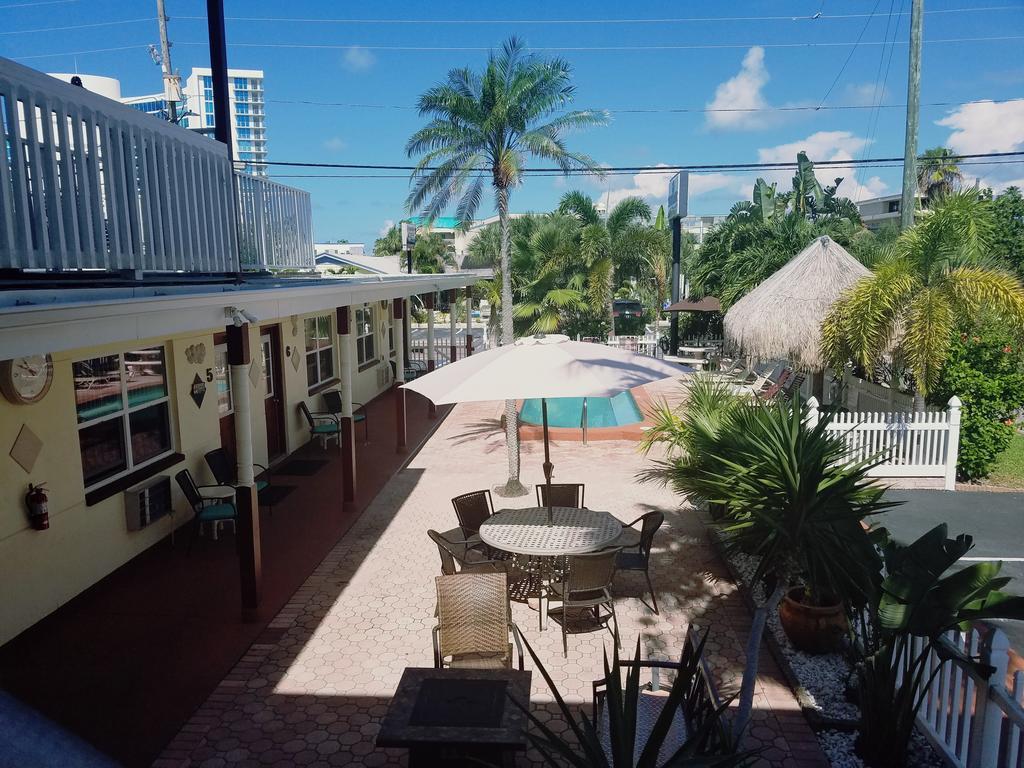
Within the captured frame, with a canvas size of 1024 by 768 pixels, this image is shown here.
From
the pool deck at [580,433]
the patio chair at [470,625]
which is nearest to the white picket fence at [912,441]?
the pool deck at [580,433]

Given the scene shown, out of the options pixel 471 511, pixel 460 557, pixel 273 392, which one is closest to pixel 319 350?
pixel 273 392

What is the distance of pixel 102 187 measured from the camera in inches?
221

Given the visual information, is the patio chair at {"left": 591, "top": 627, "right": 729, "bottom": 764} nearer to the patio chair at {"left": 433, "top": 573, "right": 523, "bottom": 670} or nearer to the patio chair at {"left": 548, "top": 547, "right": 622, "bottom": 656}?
the patio chair at {"left": 433, "top": 573, "right": 523, "bottom": 670}

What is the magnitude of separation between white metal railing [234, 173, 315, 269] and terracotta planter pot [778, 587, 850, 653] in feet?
20.6

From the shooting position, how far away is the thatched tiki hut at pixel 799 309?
11562mm

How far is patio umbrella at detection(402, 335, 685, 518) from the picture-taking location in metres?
6.08

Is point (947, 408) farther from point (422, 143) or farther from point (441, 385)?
point (422, 143)

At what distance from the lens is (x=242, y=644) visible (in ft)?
19.5

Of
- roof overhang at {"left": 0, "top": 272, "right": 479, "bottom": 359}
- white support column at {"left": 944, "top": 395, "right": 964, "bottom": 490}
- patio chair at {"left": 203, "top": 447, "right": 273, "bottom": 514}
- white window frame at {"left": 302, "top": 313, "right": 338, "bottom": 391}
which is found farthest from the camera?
white window frame at {"left": 302, "top": 313, "right": 338, "bottom": 391}

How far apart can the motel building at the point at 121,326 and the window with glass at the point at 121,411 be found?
18 millimetres

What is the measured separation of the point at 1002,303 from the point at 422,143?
852 cm

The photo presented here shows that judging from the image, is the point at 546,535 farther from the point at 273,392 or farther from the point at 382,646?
the point at 273,392

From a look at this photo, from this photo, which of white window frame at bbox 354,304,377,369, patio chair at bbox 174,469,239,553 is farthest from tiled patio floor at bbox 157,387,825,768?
white window frame at bbox 354,304,377,369

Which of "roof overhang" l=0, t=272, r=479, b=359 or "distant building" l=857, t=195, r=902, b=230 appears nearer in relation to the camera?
"roof overhang" l=0, t=272, r=479, b=359
